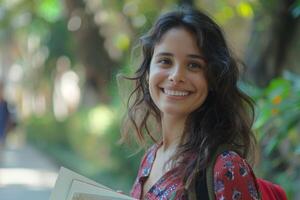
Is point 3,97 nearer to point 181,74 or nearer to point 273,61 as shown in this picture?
point 273,61

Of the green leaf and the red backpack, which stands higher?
the green leaf

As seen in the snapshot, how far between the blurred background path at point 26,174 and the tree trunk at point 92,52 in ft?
6.82

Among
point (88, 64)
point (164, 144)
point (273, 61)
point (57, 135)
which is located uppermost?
point (57, 135)

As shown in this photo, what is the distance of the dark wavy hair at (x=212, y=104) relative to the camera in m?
1.89

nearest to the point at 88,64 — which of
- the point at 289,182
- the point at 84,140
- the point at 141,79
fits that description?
the point at 84,140

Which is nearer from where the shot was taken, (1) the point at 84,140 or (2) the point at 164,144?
(2) the point at 164,144

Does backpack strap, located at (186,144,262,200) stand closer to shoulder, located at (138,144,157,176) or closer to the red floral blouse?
the red floral blouse

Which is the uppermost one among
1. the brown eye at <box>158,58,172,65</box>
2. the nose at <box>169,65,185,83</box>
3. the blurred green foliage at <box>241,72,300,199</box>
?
the blurred green foliage at <box>241,72,300,199</box>

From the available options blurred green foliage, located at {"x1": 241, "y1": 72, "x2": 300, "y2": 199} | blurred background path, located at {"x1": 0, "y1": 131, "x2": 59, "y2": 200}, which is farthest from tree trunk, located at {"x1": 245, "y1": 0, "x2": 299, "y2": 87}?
blurred background path, located at {"x1": 0, "y1": 131, "x2": 59, "y2": 200}

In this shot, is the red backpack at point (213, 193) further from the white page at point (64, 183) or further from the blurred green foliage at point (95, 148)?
the blurred green foliage at point (95, 148)

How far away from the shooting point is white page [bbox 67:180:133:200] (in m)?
1.86

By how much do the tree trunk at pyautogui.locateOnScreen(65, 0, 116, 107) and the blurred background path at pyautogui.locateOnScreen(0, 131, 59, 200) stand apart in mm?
2077

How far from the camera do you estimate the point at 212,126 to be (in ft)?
6.39

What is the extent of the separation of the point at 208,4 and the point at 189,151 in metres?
7.74
